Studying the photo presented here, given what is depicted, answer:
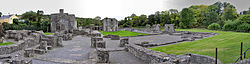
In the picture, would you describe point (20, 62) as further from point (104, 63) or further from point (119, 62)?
point (119, 62)

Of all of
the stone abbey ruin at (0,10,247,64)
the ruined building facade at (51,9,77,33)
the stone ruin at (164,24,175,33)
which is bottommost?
the stone abbey ruin at (0,10,247,64)

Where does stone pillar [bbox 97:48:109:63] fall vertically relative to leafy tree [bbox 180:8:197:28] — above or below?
below

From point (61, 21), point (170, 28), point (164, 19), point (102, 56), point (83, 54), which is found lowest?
point (83, 54)

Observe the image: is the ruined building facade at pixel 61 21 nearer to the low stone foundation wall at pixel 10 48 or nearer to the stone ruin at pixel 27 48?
the stone ruin at pixel 27 48

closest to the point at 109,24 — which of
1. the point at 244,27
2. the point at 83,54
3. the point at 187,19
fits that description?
the point at 187,19

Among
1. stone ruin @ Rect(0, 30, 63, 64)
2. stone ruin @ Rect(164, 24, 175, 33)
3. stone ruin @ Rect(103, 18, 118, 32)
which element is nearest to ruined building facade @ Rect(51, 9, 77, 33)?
stone ruin @ Rect(103, 18, 118, 32)

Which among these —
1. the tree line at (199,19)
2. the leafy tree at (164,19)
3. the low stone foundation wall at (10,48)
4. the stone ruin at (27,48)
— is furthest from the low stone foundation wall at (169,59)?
the leafy tree at (164,19)

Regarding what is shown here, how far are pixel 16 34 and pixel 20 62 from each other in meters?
19.4

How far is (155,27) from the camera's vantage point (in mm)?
47594

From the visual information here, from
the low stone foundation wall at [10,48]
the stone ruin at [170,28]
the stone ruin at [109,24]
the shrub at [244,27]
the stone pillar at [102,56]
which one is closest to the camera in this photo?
the stone pillar at [102,56]

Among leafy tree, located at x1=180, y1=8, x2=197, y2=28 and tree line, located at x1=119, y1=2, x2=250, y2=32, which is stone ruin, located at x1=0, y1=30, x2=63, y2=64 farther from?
leafy tree, located at x1=180, y1=8, x2=197, y2=28

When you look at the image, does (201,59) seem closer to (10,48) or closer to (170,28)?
(10,48)

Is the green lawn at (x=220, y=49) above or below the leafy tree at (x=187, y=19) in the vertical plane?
below

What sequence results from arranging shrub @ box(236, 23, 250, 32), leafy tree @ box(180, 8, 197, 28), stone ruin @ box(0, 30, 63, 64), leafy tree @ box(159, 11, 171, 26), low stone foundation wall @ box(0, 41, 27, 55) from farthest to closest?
leafy tree @ box(159, 11, 171, 26)
leafy tree @ box(180, 8, 197, 28)
shrub @ box(236, 23, 250, 32)
low stone foundation wall @ box(0, 41, 27, 55)
stone ruin @ box(0, 30, 63, 64)
